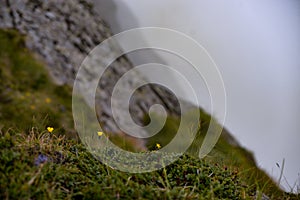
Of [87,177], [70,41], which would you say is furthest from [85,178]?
[70,41]

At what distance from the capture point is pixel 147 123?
47.8 feet

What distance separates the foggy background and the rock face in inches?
325

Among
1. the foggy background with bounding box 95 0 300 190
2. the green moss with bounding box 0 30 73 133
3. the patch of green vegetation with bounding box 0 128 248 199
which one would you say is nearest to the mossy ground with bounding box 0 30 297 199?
the patch of green vegetation with bounding box 0 128 248 199

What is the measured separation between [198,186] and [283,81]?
97.6 ft

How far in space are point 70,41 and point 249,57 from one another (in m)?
21.2

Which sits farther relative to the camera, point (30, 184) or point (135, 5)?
point (135, 5)

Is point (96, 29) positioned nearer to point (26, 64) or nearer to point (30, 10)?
point (30, 10)

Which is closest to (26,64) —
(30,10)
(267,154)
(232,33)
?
(30,10)

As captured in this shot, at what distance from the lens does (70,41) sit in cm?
1491

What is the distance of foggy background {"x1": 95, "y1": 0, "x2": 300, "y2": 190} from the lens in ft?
Answer: 89.8

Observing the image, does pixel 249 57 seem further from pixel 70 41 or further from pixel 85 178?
pixel 85 178

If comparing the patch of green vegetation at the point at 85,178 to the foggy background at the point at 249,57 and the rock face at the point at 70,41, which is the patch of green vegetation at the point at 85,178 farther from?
the foggy background at the point at 249,57

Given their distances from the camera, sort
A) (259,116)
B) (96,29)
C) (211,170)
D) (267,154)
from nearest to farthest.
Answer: (211,170)
(96,29)
(267,154)
(259,116)

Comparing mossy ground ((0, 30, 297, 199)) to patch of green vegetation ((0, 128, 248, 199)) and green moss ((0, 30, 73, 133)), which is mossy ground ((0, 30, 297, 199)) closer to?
patch of green vegetation ((0, 128, 248, 199))
